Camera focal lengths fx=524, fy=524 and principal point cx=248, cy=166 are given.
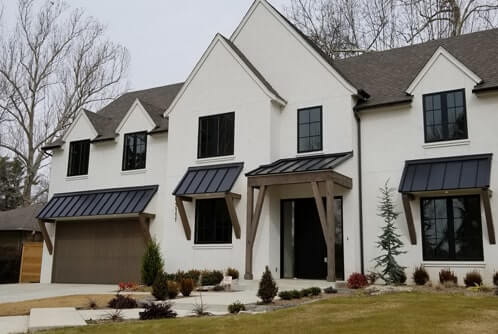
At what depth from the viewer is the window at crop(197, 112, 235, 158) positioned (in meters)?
20.6

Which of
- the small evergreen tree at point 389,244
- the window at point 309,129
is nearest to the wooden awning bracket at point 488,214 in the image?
the small evergreen tree at point 389,244

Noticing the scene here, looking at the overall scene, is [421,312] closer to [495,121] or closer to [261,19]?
[495,121]

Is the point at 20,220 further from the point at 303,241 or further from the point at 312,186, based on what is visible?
the point at 312,186

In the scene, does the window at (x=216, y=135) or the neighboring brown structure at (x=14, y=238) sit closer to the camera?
the window at (x=216, y=135)

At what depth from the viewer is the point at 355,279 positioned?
1545 cm

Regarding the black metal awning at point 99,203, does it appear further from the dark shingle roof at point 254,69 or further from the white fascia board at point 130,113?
the dark shingle roof at point 254,69

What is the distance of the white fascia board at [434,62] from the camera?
17.2m

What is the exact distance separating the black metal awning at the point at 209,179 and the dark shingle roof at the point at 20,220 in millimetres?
11634

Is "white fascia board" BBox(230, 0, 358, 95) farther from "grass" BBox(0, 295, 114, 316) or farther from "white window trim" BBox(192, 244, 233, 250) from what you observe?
"grass" BBox(0, 295, 114, 316)

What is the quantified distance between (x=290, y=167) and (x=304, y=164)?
20.4 inches

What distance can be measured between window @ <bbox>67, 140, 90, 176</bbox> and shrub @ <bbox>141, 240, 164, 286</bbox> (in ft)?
25.0

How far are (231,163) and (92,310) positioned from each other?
9.09m

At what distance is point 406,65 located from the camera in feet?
69.7

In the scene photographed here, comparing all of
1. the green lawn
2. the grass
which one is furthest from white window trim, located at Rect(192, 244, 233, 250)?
the green lawn
